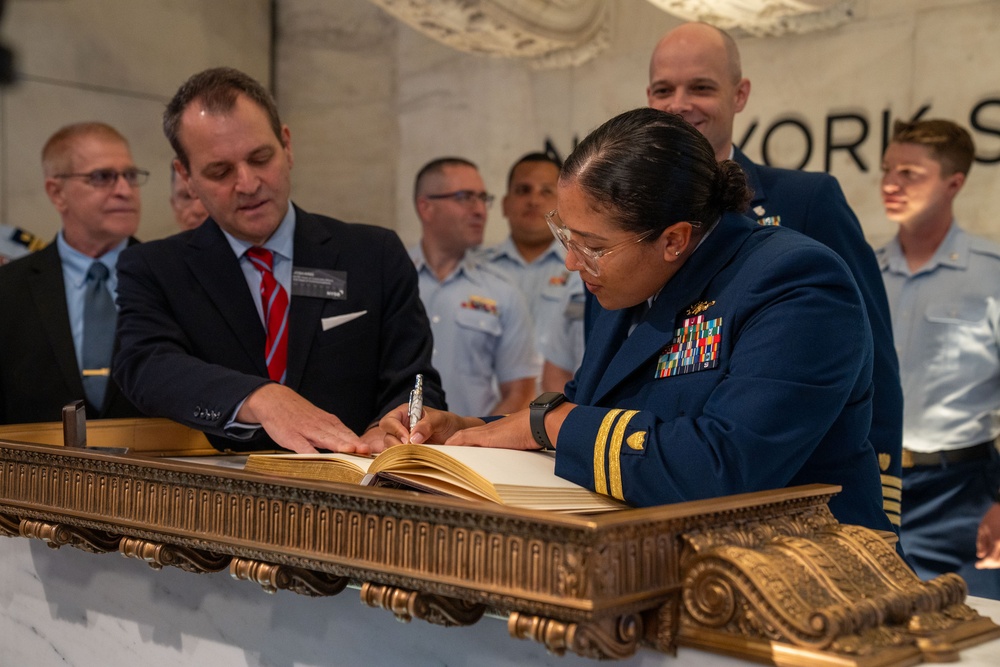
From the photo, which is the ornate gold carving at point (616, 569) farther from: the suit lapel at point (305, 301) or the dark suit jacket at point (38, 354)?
the dark suit jacket at point (38, 354)

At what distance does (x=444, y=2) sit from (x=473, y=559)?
15.8 feet

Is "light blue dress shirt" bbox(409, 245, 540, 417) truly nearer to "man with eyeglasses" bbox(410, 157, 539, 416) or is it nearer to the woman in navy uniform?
"man with eyeglasses" bbox(410, 157, 539, 416)

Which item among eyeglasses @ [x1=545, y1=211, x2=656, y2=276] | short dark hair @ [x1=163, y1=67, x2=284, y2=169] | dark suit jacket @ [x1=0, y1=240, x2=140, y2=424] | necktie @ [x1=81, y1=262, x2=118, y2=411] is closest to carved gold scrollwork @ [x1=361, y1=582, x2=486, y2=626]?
eyeglasses @ [x1=545, y1=211, x2=656, y2=276]

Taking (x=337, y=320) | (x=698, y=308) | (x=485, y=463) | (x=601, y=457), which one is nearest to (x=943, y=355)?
(x=337, y=320)

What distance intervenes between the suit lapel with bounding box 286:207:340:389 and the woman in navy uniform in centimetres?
65

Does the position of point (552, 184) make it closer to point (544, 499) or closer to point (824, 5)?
point (824, 5)

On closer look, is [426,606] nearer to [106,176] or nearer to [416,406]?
[416,406]

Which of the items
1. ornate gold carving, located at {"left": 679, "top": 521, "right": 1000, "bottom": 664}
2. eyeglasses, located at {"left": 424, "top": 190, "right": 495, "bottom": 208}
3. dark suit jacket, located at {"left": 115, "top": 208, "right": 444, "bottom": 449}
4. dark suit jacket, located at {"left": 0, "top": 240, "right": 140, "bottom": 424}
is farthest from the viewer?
eyeglasses, located at {"left": 424, "top": 190, "right": 495, "bottom": 208}

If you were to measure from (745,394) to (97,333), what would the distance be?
2.62 meters

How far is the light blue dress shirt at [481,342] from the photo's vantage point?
5156 millimetres

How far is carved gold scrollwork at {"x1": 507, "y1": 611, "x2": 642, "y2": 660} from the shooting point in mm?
1267

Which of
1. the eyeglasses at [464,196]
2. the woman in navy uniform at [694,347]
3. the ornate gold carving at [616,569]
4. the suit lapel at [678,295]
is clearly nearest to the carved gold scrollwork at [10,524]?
the ornate gold carving at [616,569]

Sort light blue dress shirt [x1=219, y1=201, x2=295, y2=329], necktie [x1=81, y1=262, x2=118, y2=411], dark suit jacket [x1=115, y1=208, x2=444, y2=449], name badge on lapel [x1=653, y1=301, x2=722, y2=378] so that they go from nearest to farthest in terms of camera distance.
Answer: name badge on lapel [x1=653, y1=301, x2=722, y2=378]
dark suit jacket [x1=115, y1=208, x2=444, y2=449]
light blue dress shirt [x1=219, y1=201, x2=295, y2=329]
necktie [x1=81, y1=262, x2=118, y2=411]

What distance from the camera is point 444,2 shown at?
5.75m
